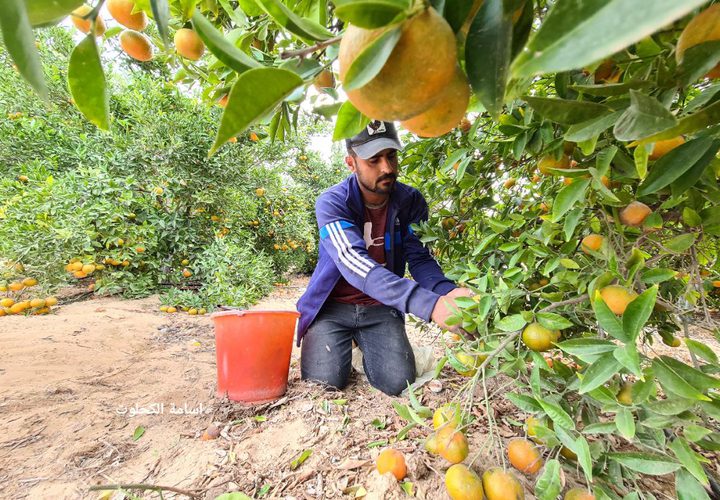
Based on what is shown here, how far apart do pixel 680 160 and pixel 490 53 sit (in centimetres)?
46

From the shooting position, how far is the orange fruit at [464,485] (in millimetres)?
988

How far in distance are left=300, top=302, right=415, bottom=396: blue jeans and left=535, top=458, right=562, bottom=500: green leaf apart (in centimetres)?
139

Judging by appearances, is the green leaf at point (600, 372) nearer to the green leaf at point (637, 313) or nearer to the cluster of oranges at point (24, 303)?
the green leaf at point (637, 313)

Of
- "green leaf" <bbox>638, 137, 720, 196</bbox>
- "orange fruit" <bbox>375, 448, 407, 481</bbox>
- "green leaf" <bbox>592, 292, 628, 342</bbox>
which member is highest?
"green leaf" <bbox>638, 137, 720, 196</bbox>

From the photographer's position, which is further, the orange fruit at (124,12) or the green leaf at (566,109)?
Result: the orange fruit at (124,12)

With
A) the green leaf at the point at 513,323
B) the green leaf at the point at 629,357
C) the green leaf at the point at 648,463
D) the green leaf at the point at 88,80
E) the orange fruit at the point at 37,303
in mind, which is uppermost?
the green leaf at the point at 88,80

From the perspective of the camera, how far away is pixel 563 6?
0.87 feet

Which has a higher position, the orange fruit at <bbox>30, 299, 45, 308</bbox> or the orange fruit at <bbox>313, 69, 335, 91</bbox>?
the orange fruit at <bbox>313, 69, 335, 91</bbox>

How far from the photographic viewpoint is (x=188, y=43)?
3.15 feet

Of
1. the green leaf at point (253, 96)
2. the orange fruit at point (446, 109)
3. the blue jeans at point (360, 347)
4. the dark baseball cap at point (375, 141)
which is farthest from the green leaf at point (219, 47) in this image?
the blue jeans at point (360, 347)

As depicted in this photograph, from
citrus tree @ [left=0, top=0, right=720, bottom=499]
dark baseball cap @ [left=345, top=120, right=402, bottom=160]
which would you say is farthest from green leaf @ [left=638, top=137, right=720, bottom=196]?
dark baseball cap @ [left=345, top=120, right=402, bottom=160]

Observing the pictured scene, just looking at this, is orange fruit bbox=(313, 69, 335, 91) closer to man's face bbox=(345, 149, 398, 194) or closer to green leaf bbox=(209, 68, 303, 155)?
green leaf bbox=(209, 68, 303, 155)

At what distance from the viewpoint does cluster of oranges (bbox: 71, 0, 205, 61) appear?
A: 33.2 inches

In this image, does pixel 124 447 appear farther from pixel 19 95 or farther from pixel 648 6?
pixel 19 95
